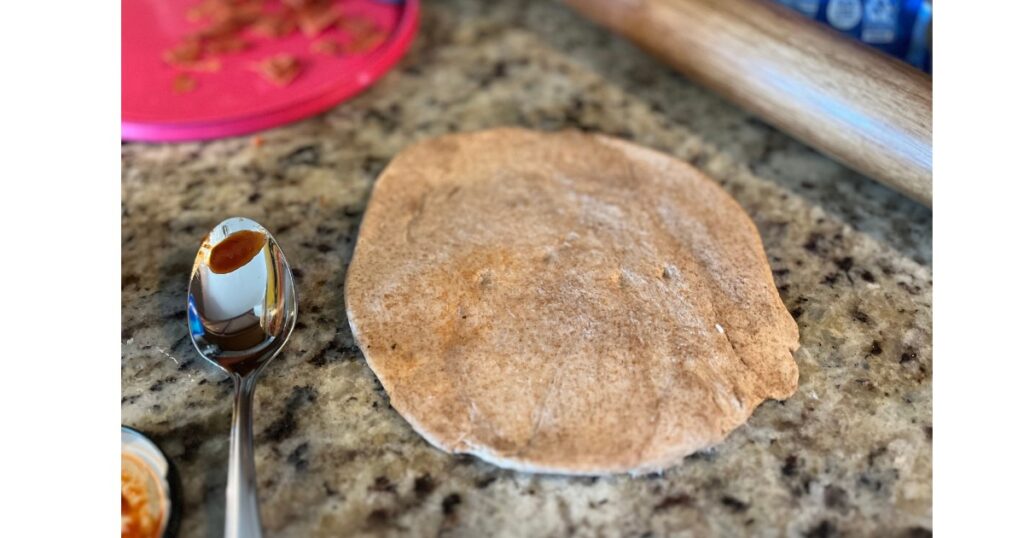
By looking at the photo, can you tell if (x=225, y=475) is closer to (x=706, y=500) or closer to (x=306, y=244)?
(x=306, y=244)

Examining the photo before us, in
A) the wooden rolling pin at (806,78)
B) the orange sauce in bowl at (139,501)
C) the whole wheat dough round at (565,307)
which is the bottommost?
the orange sauce in bowl at (139,501)

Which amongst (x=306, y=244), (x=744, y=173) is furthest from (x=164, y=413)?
(x=744, y=173)

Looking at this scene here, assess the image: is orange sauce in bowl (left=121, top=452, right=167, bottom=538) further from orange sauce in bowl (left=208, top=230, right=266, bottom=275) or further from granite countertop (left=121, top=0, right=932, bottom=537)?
orange sauce in bowl (left=208, top=230, right=266, bottom=275)

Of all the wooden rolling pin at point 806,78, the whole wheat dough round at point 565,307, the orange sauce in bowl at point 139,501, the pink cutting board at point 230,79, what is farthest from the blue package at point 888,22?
the orange sauce in bowl at point 139,501

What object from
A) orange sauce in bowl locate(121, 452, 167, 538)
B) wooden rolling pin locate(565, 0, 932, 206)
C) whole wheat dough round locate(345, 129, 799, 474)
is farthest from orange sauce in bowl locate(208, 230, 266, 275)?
wooden rolling pin locate(565, 0, 932, 206)

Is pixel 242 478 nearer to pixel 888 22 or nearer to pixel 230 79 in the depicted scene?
pixel 230 79

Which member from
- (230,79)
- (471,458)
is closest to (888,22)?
(471,458)

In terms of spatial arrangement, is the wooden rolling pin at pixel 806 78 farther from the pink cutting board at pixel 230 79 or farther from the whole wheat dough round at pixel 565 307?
the pink cutting board at pixel 230 79

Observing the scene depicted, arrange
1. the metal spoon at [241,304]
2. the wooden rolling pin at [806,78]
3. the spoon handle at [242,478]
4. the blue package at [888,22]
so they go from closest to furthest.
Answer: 1. the spoon handle at [242,478]
2. the metal spoon at [241,304]
3. the wooden rolling pin at [806,78]
4. the blue package at [888,22]
